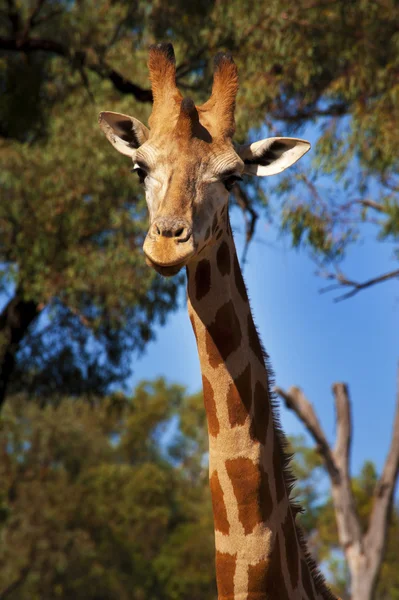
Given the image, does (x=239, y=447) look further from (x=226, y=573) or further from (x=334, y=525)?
(x=334, y=525)

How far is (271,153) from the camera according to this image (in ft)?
15.3

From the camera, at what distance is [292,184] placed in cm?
1524

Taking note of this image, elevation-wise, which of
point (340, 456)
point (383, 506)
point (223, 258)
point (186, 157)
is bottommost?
point (223, 258)

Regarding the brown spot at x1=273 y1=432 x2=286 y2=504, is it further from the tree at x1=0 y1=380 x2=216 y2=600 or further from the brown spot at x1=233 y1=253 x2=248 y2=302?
the tree at x1=0 y1=380 x2=216 y2=600

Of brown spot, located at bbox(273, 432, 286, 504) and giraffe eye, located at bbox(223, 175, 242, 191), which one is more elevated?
giraffe eye, located at bbox(223, 175, 242, 191)

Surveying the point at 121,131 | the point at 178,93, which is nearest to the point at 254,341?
the point at 178,93

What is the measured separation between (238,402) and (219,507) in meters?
0.49

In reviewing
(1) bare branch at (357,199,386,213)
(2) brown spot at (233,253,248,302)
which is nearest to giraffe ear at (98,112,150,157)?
(2) brown spot at (233,253,248,302)

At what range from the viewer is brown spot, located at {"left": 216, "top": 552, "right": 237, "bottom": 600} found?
13.3 ft

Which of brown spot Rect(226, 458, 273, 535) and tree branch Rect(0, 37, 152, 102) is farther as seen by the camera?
tree branch Rect(0, 37, 152, 102)

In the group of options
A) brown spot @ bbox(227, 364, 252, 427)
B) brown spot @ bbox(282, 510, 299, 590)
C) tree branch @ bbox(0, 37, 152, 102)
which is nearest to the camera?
brown spot @ bbox(227, 364, 252, 427)

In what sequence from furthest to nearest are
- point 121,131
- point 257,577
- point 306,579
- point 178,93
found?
1. point 121,131
2. point 178,93
3. point 306,579
4. point 257,577

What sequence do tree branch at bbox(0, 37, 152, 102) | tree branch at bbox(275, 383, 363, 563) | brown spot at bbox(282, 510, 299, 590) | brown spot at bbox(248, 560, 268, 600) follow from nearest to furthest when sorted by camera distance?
1. brown spot at bbox(248, 560, 268, 600)
2. brown spot at bbox(282, 510, 299, 590)
3. tree branch at bbox(0, 37, 152, 102)
4. tree branch at bbox(275, 383, 363, 563)

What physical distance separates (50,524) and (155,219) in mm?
37047
